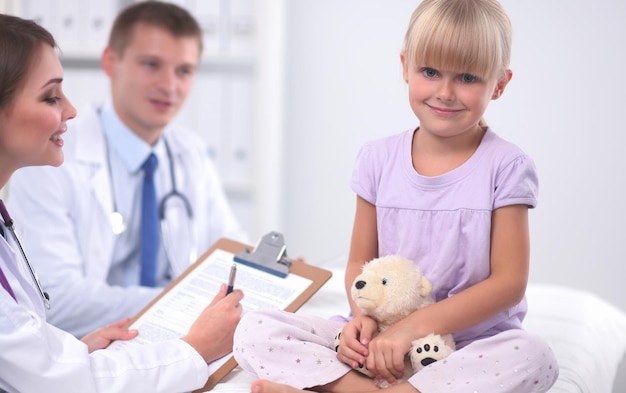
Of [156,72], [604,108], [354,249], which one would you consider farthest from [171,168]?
[604,108]

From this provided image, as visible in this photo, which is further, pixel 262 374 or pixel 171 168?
pixel 171 168

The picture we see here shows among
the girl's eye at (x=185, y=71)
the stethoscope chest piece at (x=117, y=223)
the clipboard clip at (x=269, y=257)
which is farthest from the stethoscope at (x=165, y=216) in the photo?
the clipboard clip at (x=269, y=257)

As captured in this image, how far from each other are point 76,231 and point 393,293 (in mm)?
978

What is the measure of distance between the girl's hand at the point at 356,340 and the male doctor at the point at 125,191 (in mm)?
722

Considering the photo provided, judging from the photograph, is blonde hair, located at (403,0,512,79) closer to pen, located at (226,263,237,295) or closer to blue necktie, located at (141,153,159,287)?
pen, located at (226,263,237,295)

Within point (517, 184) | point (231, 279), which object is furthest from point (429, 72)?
point (231, 279)

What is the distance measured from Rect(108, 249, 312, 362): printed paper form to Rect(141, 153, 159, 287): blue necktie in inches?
17.6

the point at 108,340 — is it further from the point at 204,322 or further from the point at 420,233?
the point at 420,233

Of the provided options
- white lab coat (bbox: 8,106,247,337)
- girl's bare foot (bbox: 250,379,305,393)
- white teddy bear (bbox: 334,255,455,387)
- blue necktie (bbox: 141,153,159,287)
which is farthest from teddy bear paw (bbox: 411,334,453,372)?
blue necktie (bbox: 141,153,159,287)

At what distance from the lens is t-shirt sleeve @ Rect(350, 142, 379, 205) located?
1253 mm

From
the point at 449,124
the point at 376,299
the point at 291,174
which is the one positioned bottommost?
the point at 291,174

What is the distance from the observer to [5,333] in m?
1.00

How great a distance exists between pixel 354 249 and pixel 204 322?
0.27 m

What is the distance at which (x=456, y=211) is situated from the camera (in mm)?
1148
